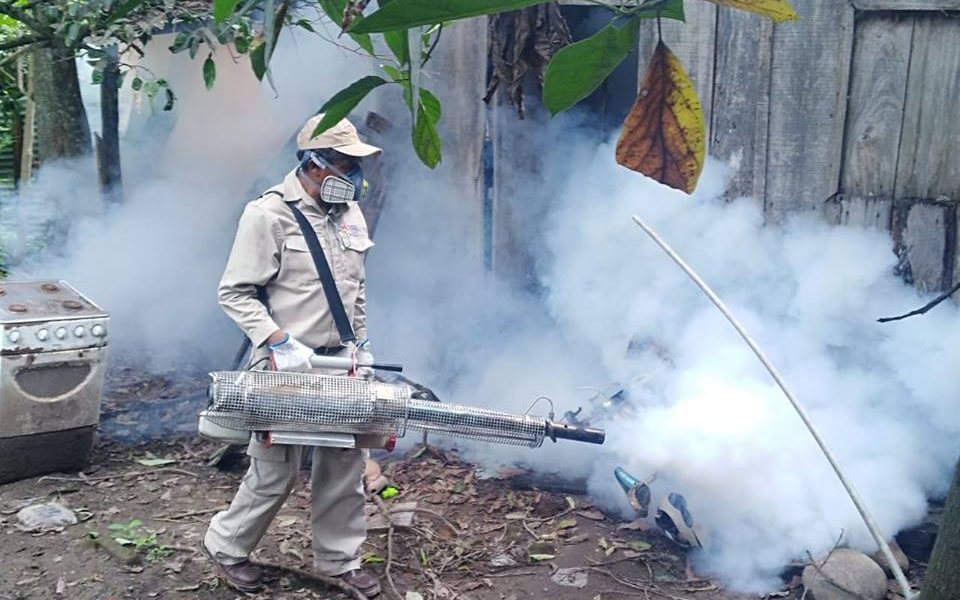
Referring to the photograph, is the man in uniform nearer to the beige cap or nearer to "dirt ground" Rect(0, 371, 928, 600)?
the beige cap

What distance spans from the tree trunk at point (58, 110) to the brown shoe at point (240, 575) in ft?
16.6

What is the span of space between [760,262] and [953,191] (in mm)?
1083

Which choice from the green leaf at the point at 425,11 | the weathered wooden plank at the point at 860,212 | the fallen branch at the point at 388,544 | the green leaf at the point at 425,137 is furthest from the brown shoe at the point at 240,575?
the green leaf at the point at 425,11

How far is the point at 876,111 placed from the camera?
5148 millimetres

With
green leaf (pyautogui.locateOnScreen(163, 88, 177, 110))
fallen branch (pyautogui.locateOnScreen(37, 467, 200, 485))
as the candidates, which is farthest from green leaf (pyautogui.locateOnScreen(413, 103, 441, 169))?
green leaf (pyautogui.locateOnScreen(163, 88, 177, 110))

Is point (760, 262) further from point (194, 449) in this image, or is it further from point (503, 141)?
point (194, 449)

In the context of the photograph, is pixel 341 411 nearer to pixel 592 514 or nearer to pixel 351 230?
pixel 351 230

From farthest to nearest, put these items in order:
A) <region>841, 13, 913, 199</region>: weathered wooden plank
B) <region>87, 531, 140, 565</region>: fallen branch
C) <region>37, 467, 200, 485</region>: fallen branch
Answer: <region>37, 467, 200, 485</region>: fallen branch → <region>841, 13, 913, 199</region>: weathered wooden plank → <region>87, 531, 140, 565</region>: fallen branch

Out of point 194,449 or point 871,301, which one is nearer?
point 871,301

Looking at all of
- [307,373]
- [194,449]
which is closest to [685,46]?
[307,373]

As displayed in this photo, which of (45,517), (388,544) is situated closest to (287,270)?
(388,544)

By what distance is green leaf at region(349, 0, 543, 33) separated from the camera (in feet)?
2.57

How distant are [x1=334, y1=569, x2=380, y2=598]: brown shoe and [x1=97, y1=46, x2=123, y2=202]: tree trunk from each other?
16.9 ft

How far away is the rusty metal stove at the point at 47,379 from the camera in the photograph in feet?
17.3
